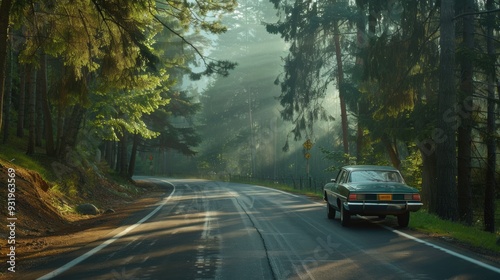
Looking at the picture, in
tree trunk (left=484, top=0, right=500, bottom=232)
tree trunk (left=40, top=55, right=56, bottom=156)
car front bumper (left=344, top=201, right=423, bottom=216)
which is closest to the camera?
car front bumper (left=344, top=201, right=423, bottom=216)

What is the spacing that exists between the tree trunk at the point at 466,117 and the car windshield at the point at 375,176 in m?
5.67

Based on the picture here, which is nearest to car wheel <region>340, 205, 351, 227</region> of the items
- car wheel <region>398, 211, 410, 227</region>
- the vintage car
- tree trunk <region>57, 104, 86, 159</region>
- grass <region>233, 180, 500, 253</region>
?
the vintage car

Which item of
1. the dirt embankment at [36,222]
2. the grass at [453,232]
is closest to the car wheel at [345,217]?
the grass at [453,232]

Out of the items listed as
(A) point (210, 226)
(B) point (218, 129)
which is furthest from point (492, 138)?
(B) point (218, 129)

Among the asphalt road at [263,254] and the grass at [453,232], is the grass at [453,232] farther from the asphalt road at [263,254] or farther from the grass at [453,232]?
the asphalt road at [263,254]

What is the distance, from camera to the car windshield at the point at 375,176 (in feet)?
49.6

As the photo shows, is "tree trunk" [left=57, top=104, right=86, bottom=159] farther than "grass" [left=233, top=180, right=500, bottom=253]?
Yes

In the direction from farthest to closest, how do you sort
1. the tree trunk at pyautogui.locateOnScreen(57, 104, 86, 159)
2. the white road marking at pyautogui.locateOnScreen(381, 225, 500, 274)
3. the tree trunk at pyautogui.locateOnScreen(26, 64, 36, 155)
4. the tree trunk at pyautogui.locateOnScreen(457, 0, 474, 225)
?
the tree trunk at pyautogui.locateOnScreen(57, 104, 86, 159) → the tree trunk at pyautogui.locateOnScreen(26, 64, 36, 155) → the tree trunk at pyautogui.locateOnScreen(457, 0, 474, 225) → the white road marking at pyautogui.locateOnScreen(381, 225, 500, 274)

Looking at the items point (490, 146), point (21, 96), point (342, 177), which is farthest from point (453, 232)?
point (21, 96)

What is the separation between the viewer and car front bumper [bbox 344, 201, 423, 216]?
13812 mm

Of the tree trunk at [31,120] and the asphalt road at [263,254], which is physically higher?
the tree trunk at [31,120]

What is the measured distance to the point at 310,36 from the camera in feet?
116

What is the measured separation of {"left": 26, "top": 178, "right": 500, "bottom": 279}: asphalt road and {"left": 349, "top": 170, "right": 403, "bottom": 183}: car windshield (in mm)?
1291

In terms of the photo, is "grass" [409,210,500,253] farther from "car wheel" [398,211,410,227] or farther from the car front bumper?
the car front bumper
